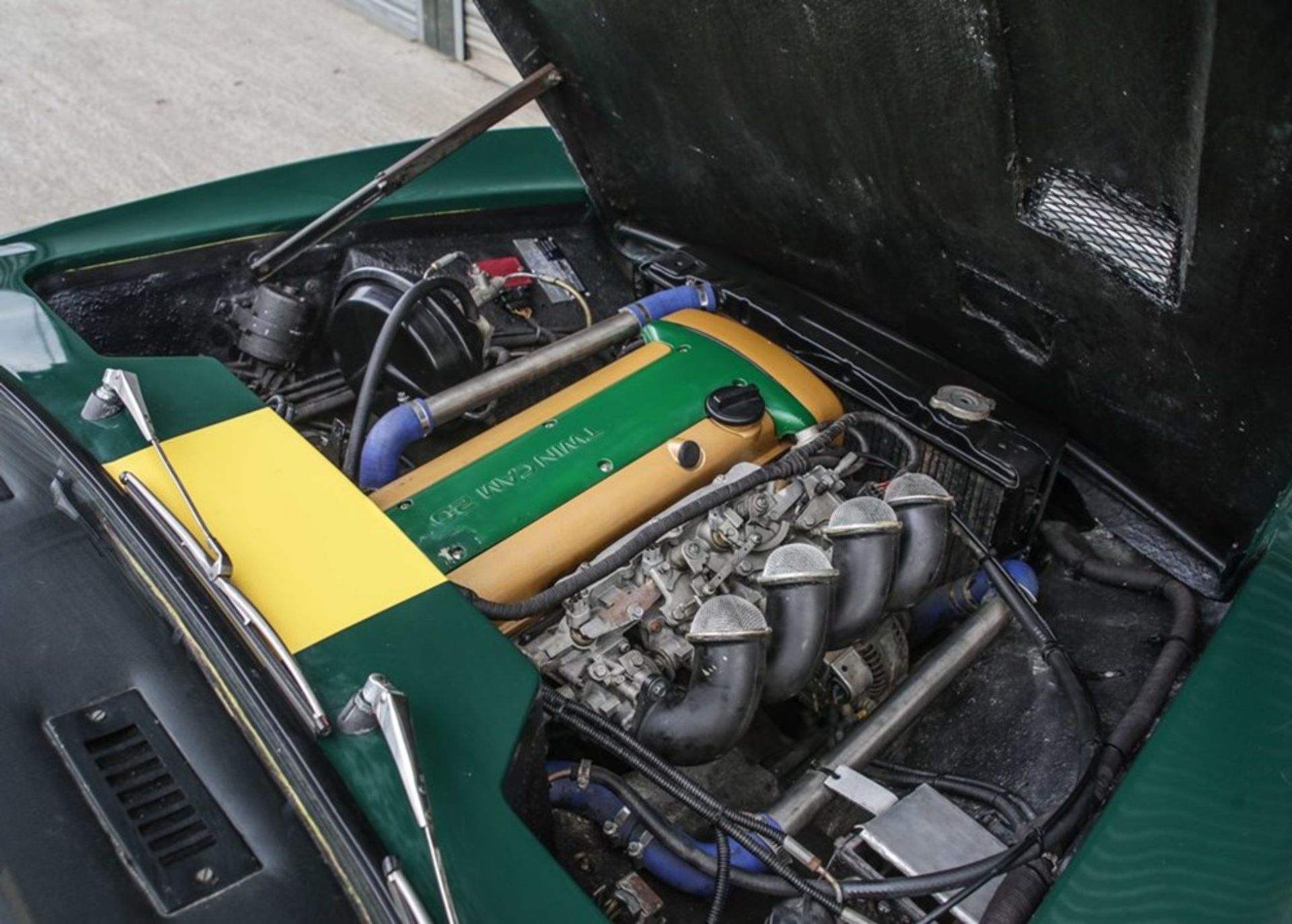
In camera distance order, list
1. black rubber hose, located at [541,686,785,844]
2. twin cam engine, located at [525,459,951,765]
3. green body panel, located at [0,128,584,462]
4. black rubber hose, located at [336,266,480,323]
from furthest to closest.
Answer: black rubber hose, located at [336,266,480,323]
green body panel, located at [0,128,584,462]
twin cam engine, located at [525,459,951,765]
black rubber hose, located at [541,686,785,844]

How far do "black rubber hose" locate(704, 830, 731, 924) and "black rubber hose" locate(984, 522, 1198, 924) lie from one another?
10.1 inches

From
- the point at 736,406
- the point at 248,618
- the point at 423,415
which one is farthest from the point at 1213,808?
the point at 423,415

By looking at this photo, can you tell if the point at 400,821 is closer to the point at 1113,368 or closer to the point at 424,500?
the point at 424,500

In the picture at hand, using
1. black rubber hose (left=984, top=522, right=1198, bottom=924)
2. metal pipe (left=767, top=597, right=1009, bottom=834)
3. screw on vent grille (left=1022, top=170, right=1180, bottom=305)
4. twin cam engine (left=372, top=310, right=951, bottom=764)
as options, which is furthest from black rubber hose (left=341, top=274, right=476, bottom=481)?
black rubber hose (left=984, top=522, right=1198, bottom=924)

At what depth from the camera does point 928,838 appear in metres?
1.27

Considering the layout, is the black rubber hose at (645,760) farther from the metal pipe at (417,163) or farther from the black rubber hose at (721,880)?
the metal pipe at (417,163)

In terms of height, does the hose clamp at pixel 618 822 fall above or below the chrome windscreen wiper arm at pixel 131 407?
below

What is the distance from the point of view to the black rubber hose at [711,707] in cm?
134

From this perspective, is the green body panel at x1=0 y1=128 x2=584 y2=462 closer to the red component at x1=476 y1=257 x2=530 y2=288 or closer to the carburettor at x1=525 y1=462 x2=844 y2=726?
the red component at x1=476 y1=257 x2=530 y2=288

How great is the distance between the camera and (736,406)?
5.69 ft

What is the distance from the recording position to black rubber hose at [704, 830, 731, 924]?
1.18 m

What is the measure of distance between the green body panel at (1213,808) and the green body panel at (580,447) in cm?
70

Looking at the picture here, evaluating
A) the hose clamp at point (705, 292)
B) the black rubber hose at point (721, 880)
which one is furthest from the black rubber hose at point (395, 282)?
the black rubber hose at point (721, 880)

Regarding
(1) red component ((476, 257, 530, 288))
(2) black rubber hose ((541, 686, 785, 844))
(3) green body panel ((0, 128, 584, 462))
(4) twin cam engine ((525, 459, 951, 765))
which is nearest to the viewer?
(2) black rubber hose ((541, 686, 785, 844))
